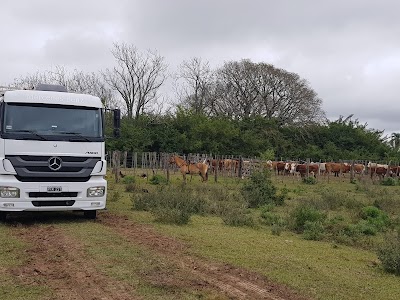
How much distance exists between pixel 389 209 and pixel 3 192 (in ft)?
41.6

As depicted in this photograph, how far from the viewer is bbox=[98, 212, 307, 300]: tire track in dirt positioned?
6.02m

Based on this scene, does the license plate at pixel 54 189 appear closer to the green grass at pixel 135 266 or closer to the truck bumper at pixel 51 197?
the truck bumper at pixel 51 197

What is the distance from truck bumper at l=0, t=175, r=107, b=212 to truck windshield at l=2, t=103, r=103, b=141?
103cm

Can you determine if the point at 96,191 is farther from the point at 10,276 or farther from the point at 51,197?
the point at 10,276

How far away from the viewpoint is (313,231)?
36.0 ft

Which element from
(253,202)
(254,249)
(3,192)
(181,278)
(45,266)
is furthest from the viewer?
(253,202)

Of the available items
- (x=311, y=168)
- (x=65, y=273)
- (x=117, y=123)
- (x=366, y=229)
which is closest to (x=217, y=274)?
(x=65, y=273)

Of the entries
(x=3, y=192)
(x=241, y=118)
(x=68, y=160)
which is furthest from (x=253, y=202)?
(x=241, y=118)

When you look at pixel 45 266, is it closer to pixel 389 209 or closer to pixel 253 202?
pixel 253 202

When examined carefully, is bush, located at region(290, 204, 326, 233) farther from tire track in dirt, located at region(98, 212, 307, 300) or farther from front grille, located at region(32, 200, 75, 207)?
front grille, located at region(32, 200, 75, 207)

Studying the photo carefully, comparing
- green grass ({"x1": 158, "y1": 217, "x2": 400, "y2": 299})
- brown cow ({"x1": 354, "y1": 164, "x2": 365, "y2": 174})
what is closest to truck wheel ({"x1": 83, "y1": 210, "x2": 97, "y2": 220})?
green grass ({"x1": 158, "y1": 217, "x2": 400, "y2": 299})

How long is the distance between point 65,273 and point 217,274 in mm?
2142

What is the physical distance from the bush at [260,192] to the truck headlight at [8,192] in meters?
8.55

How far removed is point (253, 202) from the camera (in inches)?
656
